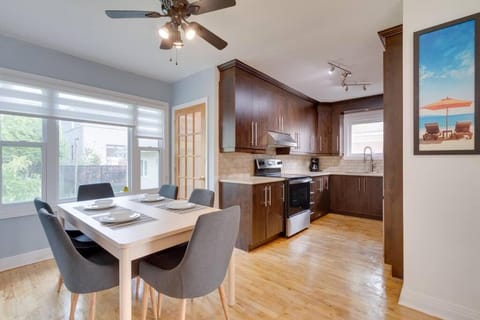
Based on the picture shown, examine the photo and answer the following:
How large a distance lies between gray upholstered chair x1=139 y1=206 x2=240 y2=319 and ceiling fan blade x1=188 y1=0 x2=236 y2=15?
135cm

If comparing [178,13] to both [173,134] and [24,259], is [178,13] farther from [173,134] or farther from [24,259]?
[24,259]

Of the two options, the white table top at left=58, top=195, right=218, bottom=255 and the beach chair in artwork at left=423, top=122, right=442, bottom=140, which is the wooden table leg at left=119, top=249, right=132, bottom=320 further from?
the beach chair in artwork at left=423, top=122, right=442, bottom=140

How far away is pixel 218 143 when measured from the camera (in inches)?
128

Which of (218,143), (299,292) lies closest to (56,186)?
(218,143)

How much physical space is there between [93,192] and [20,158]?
937 mm

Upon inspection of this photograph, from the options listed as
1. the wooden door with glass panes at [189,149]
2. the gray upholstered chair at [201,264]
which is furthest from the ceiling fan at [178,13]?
the wooden door with glass panes at [189,149]

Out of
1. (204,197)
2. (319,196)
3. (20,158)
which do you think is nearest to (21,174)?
(20,158)

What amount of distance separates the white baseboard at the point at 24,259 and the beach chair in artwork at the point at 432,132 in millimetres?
4160

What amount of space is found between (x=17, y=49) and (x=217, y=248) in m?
3.23

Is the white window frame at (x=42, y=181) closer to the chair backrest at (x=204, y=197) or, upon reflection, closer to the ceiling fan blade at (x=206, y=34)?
the chair backrest at (x=204, y=197)

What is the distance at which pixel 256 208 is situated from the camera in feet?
9.73

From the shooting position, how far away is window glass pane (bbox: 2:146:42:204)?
253cm

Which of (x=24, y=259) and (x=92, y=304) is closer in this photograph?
(x=92, y=304)

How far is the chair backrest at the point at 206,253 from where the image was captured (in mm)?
1258
